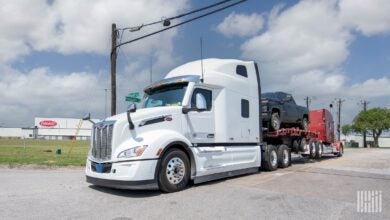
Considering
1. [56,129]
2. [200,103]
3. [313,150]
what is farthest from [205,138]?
[56,129]

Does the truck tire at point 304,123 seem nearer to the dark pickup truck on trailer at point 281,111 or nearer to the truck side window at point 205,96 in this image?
the dark pickup truck on trailer at point 281,111

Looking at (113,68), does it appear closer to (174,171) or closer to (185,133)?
(185,133)

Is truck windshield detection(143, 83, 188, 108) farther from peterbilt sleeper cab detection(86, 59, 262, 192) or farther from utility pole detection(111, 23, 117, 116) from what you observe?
utility pole detection(111, 23, 117, 116)

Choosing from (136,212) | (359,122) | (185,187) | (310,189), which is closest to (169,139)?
(185,187)

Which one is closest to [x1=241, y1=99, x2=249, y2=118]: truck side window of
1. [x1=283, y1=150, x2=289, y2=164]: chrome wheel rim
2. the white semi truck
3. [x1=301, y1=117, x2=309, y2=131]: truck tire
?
the white semi truck

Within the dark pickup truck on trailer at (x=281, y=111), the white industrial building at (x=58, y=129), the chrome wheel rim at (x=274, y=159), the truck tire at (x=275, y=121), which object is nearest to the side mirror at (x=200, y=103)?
the chrome wheel rim at (x=274, y=159)

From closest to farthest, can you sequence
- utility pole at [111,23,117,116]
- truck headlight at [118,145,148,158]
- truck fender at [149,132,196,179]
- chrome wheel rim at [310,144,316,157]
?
truck headlight at [118,145,148,158] < truck fender at [149,132,196,179] < utility pole at [111,23,117,116] < chrome wheel rim at [310,144,316,157]

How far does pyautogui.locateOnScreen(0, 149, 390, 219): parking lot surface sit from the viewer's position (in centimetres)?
654

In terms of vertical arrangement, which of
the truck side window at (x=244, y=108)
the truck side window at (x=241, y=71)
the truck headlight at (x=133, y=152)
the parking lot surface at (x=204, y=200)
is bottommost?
the parking lot surface at (x=204, y=200)

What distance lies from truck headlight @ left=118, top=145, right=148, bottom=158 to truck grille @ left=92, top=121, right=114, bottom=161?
0.39 meters

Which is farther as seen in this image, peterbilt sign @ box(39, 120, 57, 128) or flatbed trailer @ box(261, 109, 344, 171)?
peterbilt sign @ box(39, 120, 57, 128)

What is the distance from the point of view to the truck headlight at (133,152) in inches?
325

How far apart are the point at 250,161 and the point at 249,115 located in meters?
1.47

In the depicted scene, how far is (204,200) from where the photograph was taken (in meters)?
7.73
